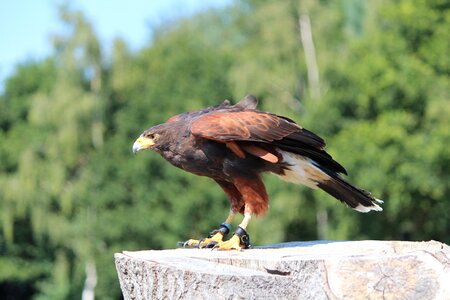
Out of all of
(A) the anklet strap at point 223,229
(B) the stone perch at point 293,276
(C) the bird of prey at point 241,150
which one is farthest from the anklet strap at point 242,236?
(B) the stone perch at point 293,276

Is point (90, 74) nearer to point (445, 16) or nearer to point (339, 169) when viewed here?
point (445, 16)

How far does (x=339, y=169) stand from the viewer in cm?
878

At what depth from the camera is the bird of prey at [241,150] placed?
8.17m

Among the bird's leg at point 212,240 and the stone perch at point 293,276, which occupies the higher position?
the bird's leg at point 212,240

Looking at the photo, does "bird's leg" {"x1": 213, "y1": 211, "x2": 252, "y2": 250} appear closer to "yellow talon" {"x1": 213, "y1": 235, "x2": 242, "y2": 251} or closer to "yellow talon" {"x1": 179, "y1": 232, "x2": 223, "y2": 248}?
"yellow talon" {"x1": 213, "y1": 235, "x2": 242, "y2": 251}

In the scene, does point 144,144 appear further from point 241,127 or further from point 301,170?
point 301,170

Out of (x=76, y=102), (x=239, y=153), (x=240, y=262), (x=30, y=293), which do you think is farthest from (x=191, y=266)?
(x=30, y=293)

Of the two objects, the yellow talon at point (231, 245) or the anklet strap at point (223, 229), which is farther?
the anklet strap at point (223, 229)

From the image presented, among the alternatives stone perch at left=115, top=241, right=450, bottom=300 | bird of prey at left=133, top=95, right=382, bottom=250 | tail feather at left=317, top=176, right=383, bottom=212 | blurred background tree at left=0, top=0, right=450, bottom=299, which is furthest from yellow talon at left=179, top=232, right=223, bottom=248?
blurred background tree at left=0, top=0, right=450, bottom=299

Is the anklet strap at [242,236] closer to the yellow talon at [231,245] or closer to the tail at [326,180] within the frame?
the yellow talon at [231,245]

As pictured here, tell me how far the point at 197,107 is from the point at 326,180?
26.1 m

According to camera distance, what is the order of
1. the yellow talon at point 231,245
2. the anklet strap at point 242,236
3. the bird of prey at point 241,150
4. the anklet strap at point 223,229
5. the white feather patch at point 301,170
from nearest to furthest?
the yellow talon at point 231,245, the anklet strap at point 242,236, the bird of prey at point 241,150, the anklet strap at point 223,229, the white feather patch at point 301,170

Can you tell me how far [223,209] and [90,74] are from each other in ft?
25.0

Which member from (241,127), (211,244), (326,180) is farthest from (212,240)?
(326,180)
